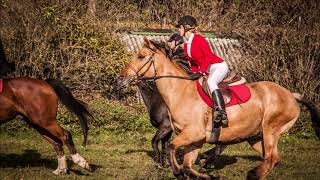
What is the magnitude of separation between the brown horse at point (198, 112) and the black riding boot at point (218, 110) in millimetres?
121

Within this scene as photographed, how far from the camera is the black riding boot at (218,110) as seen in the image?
763 cm

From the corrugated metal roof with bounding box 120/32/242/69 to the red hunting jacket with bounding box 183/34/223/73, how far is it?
9.41m

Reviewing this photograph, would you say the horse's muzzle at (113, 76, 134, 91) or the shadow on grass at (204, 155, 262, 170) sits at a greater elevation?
the horse's muzzle at (113, 76, 134, 91)

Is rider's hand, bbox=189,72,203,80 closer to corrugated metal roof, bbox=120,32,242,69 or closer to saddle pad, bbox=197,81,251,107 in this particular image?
saddle pad, bbox=197,81,251,107

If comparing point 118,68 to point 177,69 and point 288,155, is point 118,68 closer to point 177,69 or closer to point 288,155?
point 288,155

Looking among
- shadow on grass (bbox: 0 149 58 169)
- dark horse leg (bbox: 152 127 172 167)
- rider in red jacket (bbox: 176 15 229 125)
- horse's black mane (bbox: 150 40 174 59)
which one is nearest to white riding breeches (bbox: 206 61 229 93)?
rider in red jacket (bbox: 176 15 229 125)

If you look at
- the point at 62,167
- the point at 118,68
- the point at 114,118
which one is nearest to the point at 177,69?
the point at 62,167

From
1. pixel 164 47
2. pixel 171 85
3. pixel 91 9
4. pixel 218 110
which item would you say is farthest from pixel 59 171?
pixel 91 9

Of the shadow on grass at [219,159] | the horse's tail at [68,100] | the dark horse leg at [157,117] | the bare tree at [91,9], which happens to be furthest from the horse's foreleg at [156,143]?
the bare tree at [91,9]

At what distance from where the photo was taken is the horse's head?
7.91 meters

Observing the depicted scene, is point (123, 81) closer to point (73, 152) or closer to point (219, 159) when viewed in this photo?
point (73, 152)

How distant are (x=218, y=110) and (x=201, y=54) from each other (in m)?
0.99

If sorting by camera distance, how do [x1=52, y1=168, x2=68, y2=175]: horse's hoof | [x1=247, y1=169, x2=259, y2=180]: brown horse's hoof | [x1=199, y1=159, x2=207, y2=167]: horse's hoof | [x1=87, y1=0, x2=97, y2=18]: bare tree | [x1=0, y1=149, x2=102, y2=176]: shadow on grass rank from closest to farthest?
[x1=247, y1=169, x2=259, y2=180]: brown horse's hoof
[x1=52, y1=168, x2=68, y2=175]: horse's hoof
[x1=0, y1=149, x2=102, y2=176]: shadow on grass
[x1=199, y1=159, x2=207, y2=167]: horse's hoof
[x1=87, y1=0, x2=97, y2=18]: bare tree

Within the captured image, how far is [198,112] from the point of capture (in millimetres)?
7727
